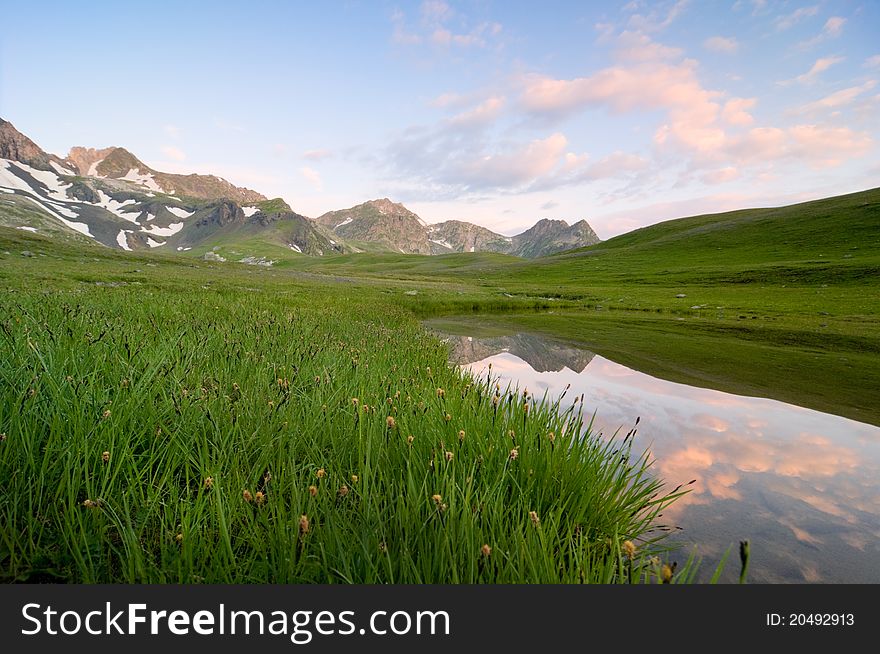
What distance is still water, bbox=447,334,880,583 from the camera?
3.85 metres

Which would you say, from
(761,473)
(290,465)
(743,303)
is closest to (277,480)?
(290,465)

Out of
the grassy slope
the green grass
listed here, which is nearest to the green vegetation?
the green grass

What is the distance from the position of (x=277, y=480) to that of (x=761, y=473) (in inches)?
228

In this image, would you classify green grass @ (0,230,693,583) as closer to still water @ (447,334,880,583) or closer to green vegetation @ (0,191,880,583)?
green vegetation @ (0,191,880,583)

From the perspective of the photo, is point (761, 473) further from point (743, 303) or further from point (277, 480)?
point (743, 303)

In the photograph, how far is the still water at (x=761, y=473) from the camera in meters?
3.85

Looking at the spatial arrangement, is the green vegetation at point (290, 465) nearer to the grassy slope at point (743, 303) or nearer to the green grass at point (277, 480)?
the green grass at point (277, 480)

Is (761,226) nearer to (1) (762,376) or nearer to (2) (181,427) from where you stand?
(1) (762,376)

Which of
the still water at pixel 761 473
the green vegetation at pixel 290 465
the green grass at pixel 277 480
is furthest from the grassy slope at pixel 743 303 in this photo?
the green grass at pixel 277 480

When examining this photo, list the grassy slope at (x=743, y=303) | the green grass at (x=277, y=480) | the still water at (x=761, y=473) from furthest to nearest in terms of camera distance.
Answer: the grassy slope at (x=743, y=303), the still water at (x=761, y=473), the green grass at (x=277, y=480)

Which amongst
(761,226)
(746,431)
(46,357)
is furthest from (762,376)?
(761,226)

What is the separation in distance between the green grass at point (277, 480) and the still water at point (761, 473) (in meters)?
0.91

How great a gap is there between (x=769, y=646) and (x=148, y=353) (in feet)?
19.6

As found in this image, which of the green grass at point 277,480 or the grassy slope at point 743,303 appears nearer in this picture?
the green grass at point 277,480
